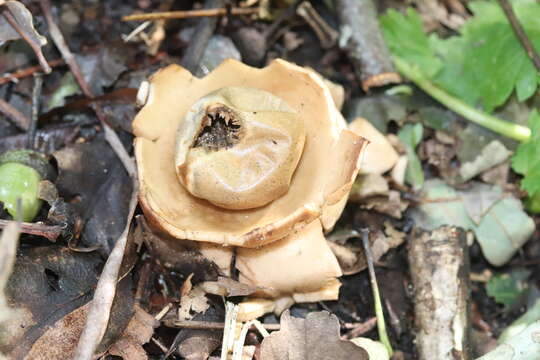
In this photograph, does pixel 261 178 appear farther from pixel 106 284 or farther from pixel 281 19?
pixel 281 19

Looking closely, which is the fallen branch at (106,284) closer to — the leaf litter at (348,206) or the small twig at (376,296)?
the leaf litter at (348,206)

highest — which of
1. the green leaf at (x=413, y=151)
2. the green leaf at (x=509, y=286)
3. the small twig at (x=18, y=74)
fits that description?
the small twig at (x=18, y=74)

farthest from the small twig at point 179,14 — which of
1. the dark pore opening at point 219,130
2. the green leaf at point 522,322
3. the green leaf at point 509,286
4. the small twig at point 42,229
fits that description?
the green leaf at point 522,322

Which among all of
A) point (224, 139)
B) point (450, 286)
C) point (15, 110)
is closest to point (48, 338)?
point (224, 139)

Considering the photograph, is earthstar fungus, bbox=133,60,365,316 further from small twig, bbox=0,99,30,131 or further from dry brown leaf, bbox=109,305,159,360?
small twig, bbox=0,99,30,131

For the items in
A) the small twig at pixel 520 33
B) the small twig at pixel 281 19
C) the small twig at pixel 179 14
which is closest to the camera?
the small twig at pixel 520 33
